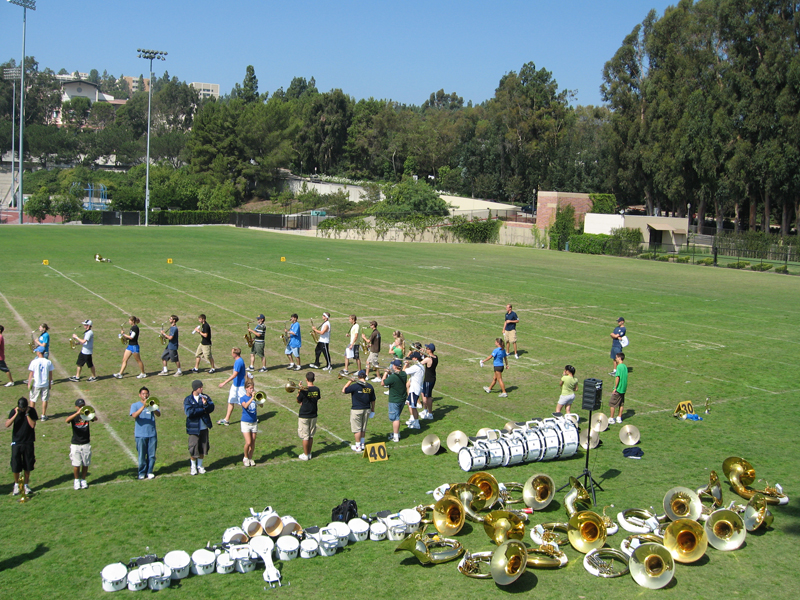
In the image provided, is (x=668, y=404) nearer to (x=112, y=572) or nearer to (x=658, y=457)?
(x=658, y=457)

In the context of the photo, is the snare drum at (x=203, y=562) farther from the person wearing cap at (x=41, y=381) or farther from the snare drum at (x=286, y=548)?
the person wearing cap at (x=41, y=381)

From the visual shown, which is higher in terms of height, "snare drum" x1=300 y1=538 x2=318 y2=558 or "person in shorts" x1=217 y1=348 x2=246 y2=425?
"person in shorts" x1=217 y1=348 x2=246 y2=425

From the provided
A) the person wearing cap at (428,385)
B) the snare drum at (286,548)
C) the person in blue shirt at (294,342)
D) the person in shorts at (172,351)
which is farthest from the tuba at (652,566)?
the person in shorts at (172,351)

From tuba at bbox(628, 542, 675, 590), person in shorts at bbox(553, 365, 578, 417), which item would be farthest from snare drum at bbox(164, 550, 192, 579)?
person in shorts at bbox(553, 365, 578, 417)

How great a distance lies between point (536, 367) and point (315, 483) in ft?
35.1

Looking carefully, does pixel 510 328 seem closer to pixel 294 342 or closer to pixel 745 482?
pixel 294 342

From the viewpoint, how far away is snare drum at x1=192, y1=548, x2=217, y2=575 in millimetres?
8609

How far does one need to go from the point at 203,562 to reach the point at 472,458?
5.08 meters

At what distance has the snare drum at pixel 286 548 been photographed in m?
9.05

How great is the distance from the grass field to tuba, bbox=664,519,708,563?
202mm

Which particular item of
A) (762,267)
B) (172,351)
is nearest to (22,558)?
(172,351)

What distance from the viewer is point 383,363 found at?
20609 mm

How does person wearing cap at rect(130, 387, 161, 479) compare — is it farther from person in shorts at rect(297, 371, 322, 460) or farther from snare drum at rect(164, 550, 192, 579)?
snare drum at rect(164, 550, 192, 579)

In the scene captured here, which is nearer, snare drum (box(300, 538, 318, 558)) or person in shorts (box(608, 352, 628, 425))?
snare drum (box(300, 538, 318, 558))
